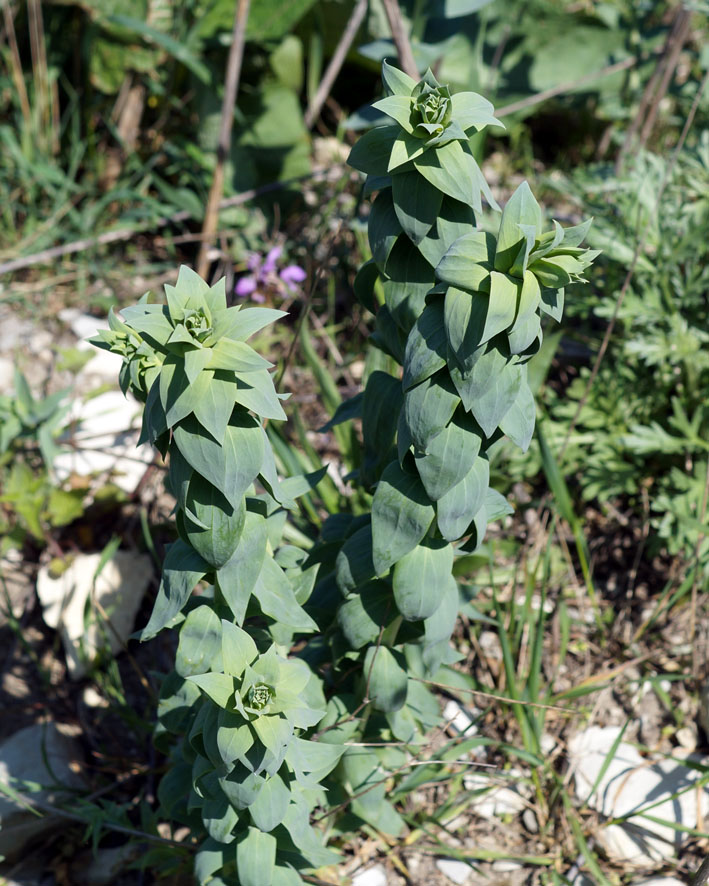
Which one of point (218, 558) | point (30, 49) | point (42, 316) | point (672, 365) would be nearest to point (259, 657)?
point (218, 558)

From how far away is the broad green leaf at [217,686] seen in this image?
42.1 inches

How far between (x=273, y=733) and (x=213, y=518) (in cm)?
29

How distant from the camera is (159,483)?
2.44 m

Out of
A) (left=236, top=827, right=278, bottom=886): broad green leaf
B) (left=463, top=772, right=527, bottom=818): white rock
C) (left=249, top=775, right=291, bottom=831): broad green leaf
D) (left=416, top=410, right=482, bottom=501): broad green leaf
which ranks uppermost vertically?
(left=416, top=410, right=482, bottom=501): broad green leaf

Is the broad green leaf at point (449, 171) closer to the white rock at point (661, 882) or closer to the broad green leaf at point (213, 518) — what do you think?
the broad green leaf at point (213, 518)

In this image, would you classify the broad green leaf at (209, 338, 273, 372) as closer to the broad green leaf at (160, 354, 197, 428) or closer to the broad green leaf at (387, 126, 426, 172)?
the broad green leaf at (160, 354, 197, 428)

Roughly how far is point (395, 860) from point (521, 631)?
0.56 m

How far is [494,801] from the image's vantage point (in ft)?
6.11

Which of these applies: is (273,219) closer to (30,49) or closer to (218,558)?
(30,49)

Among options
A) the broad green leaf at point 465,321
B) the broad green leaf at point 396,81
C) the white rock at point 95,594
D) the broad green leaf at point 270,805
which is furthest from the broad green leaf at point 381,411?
the white rock at point 95,594

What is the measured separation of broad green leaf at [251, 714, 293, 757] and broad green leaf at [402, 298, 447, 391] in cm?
47

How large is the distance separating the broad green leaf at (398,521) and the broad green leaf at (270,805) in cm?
35

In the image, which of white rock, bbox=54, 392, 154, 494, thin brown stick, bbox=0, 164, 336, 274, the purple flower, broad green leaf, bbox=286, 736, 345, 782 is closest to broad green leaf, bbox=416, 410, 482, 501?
broad green leaf, bbox=286, 736, 345, 782

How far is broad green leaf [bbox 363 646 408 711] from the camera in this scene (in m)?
1.37
